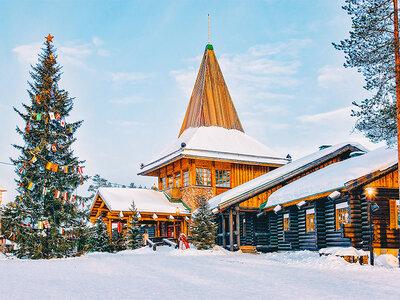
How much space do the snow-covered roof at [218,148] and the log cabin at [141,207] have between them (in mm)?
3371

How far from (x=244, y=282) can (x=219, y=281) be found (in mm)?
730

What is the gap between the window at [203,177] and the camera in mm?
34594

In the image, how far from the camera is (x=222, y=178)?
3559 cm

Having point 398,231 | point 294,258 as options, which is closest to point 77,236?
point 294,258

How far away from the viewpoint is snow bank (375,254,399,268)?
1789cm

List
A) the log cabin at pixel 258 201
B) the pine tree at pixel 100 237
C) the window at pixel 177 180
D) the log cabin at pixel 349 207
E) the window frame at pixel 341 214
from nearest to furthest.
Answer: the log cabin at pixel 349 207 → the window frame at pixel 341 214 → the log cabin at pixel 258 201 → the pine tree at pixel 100 237 → the window at pixel 177 180

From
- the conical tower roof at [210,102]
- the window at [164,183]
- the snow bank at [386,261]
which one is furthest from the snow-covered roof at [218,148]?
the snow bank at [386,261]

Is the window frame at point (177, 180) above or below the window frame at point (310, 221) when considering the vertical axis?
above

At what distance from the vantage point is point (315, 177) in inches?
966

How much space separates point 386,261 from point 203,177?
1831 centimetres

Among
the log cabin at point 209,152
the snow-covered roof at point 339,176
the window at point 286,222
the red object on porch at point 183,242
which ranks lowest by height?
the red object on porch at point 183,242

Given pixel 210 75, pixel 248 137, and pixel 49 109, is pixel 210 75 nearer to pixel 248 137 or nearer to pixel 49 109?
pixel 248 137

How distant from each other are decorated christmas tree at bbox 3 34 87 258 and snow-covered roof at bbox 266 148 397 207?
10.9m

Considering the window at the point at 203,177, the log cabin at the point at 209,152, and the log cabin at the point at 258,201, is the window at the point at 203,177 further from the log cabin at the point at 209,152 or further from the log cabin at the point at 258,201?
the log cabin at the point at 258,201
